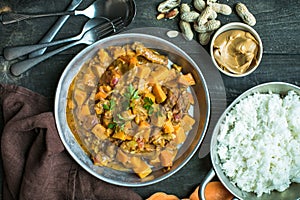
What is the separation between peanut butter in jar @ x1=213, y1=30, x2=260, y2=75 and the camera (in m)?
1.75

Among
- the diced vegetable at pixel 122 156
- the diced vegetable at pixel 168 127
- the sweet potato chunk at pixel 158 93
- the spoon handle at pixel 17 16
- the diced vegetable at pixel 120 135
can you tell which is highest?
the spoon handle at pixel 17 16

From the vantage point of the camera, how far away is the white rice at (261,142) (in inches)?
67.7

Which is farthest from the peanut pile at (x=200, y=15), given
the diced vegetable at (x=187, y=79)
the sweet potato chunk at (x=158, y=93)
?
the sweet potato chunk at (x=158, y=93)

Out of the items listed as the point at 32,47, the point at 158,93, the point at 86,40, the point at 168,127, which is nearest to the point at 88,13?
the point at 86,40

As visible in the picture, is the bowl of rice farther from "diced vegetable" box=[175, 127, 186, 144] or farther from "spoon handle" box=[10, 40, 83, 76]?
"spoon handle" box=[10, 40, 83, 76]

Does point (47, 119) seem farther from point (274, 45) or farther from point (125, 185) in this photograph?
point (274, 45)

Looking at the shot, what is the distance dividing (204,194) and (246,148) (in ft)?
0.70

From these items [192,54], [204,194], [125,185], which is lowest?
[204,194]

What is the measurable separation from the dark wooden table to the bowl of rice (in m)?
0.08

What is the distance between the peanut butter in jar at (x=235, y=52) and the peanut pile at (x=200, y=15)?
5cm

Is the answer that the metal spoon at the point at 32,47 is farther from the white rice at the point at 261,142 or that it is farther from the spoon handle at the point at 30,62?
the white rice at the point at 261,142

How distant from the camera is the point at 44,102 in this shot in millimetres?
1744

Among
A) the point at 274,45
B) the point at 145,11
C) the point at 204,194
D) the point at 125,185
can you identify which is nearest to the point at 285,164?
the point at 204,194

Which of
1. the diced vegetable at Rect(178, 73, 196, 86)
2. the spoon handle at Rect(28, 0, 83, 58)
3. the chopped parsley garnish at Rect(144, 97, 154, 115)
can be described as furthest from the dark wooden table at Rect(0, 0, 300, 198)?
the chopped parsley garnish at Rect(144, 97, 154, 115)
